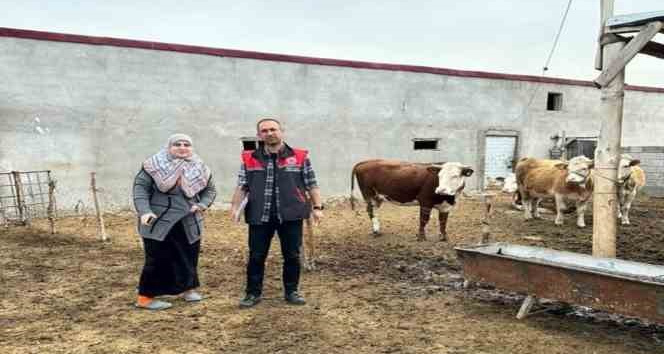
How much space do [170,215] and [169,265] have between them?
524 mm

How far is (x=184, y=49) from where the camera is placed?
35.0 ft

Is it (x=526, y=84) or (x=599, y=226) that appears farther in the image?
(x=526, y=84)

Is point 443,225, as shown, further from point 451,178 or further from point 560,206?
point 560,206

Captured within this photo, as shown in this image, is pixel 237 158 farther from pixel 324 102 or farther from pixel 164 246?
pixel 164 246

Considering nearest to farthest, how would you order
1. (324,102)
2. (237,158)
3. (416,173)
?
(416,173), (237,158), (324,102)

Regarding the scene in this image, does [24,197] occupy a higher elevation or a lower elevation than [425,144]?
lower

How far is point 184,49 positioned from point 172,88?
2.76ft

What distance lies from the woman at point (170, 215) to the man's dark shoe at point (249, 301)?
20.6 inches

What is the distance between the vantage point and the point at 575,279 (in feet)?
12.4

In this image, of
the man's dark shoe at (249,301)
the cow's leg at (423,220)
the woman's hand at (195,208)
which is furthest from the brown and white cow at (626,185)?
the woman's hand at (195,208)

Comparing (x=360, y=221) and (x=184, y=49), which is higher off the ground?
(x=184, y=49)

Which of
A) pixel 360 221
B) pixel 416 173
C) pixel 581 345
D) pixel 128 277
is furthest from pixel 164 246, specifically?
pixel 360 221

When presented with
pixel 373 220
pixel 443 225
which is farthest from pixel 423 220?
pixel 373 220

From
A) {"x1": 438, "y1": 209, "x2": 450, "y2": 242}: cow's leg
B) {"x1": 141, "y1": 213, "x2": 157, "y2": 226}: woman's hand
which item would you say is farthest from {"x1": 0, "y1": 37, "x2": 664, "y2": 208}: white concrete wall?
{"x1": 141, "y1": 213, "x2": 157, "y2": 226}: woman's hand
